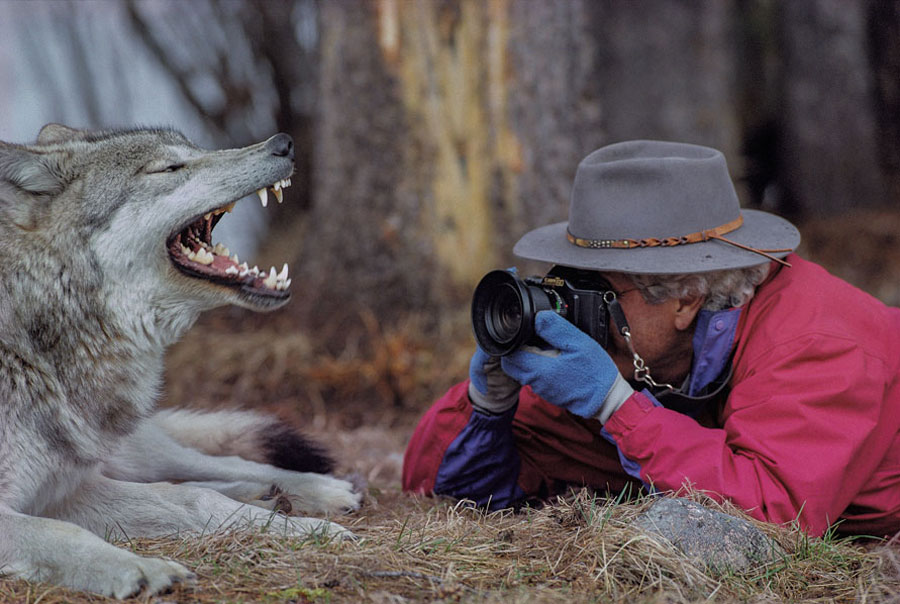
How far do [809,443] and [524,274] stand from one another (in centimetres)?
322

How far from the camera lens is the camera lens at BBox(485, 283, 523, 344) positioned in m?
3.01

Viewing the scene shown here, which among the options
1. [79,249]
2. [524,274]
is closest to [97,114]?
[524,274]

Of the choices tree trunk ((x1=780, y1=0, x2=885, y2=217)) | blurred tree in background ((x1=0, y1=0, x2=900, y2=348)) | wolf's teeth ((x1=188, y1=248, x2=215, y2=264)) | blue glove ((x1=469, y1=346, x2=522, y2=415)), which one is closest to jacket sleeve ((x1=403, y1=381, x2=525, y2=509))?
blue glove ((x1=469, y1=346, x2=522, y2=415))

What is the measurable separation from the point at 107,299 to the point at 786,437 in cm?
226

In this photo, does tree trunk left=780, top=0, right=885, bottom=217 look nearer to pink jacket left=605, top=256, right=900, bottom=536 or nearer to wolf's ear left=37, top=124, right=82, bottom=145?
pink jacket left=605, top=256, right=900, bottom=536

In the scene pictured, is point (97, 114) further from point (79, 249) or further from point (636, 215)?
point (636, 215)

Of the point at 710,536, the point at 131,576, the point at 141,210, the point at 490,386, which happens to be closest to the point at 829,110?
the point at 490,386

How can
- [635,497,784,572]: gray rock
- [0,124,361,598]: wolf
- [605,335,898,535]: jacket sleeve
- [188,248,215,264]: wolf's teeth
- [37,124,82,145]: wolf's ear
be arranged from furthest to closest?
[37,124,82,145]: wolf's ear
[188,248,215,264]: wolf's teeth
[0,124,361,598]: wolf
[605,335,898,535]: jacket sleeve
[635,497,784,572]: gray rock

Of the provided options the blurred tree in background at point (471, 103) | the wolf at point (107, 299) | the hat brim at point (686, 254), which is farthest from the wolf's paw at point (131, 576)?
the blurred tree in background at point (471, 103)

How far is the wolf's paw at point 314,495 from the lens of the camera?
10.6 feet

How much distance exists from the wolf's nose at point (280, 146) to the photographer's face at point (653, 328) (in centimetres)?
123

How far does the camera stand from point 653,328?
123 inches

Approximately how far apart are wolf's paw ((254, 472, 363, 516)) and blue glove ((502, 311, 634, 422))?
3.01 ft

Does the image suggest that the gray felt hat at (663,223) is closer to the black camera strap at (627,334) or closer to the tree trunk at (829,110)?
the black camera strap at (627,334)
